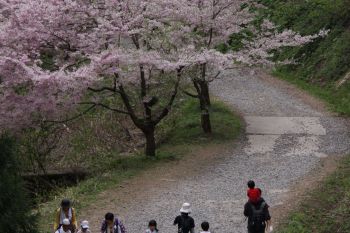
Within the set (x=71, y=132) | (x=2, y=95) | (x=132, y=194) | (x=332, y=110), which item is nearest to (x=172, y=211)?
(x=132, y=194)

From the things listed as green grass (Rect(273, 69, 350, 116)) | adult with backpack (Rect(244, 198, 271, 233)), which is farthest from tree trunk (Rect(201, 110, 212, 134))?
adult with backpack (Rect(244, 198, 271, 233))

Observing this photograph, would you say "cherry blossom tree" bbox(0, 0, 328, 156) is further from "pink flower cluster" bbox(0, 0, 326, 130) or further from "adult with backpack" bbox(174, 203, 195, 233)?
"adult with backpack" bbox(174, 203, 195, 233)

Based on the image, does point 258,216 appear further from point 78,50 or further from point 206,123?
point 206,123

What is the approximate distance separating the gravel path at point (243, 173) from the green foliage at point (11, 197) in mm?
3859

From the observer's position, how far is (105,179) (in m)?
15.6

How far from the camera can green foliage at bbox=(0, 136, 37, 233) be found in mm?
8164

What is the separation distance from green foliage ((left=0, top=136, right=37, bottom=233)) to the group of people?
87 centimetres

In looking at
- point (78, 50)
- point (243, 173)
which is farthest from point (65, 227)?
point (78, 50)

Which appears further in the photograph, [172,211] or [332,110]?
[332,110]

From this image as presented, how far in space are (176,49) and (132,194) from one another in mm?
4928

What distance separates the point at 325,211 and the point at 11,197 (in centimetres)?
675

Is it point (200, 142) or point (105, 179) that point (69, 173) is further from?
point (200, 142)

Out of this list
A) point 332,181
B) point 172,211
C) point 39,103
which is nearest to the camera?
point 172,211

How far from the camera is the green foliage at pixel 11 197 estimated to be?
8164 mm
